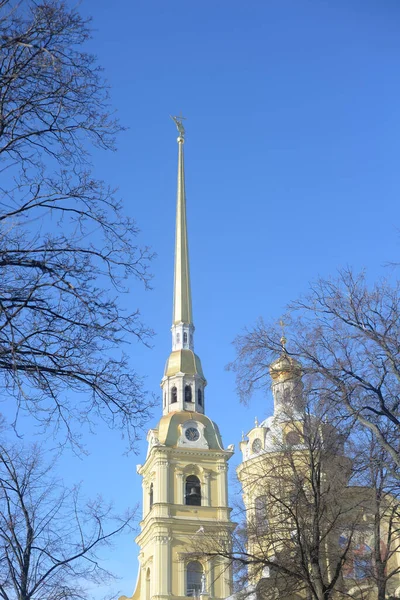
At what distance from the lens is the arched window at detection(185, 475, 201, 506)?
4990 cm

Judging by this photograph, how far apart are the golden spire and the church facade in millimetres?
101

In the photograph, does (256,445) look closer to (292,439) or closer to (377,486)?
(292,439)

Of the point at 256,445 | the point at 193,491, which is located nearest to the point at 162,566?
the point at 193,491

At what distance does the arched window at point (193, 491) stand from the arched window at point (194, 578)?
402 centimetres

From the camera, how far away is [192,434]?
171 feet

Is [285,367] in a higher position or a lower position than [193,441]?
lower

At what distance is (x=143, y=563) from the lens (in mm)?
50812

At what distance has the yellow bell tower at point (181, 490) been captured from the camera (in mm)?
46188

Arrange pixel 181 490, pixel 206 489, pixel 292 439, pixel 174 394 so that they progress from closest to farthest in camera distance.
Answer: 1. pixel 292 439
2. pixel 181 490
3. pixel 206 489
4. pixel 174 394

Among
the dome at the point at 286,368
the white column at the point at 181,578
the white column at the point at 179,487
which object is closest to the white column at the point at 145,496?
the white column at the point at 179,487

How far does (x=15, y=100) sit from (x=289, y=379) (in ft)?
25.2

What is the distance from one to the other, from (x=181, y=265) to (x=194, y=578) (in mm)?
26914

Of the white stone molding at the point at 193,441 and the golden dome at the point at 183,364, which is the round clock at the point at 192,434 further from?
the golden dome at the point at 183,364

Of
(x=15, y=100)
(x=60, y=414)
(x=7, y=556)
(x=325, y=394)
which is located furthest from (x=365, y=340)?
(x=7, y=556)
